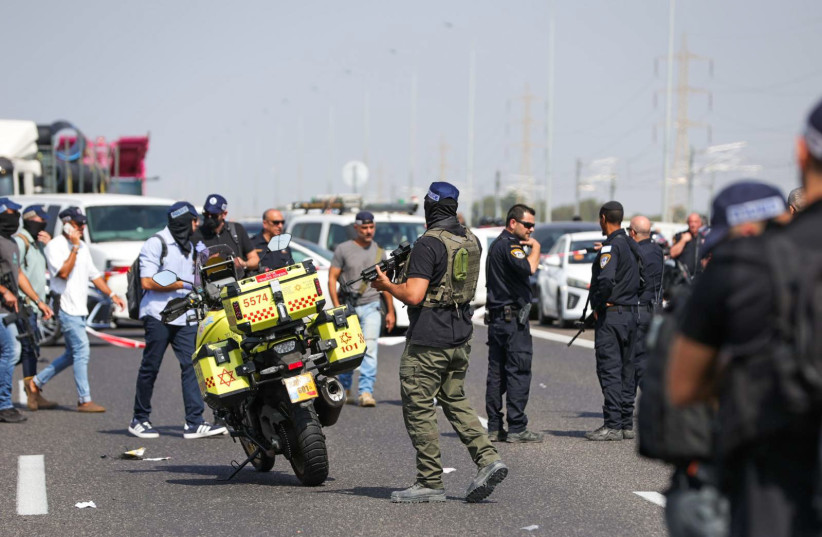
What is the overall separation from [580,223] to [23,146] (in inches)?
396

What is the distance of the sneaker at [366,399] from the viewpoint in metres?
13.1

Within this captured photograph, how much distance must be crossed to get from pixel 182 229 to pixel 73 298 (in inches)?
88.3

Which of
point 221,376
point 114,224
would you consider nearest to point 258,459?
point 221,376

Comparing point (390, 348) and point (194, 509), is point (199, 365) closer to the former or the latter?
point (194, 509)

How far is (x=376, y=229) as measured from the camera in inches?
913

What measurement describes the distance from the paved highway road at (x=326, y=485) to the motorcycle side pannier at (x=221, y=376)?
1.85 feet

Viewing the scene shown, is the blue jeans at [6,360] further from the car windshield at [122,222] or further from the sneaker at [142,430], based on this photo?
the car windshield at [122,222]

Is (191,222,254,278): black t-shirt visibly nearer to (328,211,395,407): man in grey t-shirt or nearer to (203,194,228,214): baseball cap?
(203,194,228,214): baseball cap

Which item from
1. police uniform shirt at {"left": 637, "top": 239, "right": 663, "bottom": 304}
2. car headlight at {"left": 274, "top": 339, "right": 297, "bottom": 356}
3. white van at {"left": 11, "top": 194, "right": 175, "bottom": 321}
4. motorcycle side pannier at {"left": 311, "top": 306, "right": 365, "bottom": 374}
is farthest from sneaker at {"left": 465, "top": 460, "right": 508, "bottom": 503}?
white van at {"left": 11, "top": 194, "right": 175, "bottom": 321}

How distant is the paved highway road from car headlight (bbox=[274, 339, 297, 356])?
85cm

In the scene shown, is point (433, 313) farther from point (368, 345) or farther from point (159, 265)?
point (368, 345)

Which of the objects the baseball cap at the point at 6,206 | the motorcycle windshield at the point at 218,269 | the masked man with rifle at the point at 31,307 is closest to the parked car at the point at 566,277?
the masked man with rifle at the point at 31,307

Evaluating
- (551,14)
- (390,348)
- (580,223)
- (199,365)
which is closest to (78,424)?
(199,365)

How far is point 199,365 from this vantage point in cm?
881
